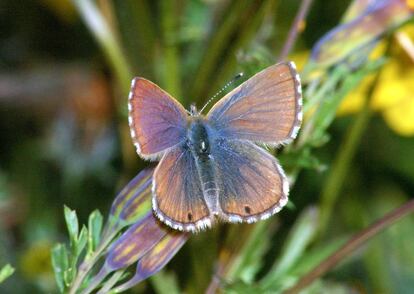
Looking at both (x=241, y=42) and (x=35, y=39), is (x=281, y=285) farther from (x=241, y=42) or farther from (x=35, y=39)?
(x=35, y=39)

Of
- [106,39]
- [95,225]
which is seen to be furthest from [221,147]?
[106,39]

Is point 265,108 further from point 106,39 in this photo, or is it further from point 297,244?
point 106,39

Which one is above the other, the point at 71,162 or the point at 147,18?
the point at 147,18

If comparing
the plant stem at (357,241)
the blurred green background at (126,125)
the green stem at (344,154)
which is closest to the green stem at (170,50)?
the blurred green background at (126,125)

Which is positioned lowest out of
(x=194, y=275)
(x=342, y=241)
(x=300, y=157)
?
(x=342, y=241)

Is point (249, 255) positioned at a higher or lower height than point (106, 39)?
lower

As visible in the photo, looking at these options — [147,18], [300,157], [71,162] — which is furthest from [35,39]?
[300,157]

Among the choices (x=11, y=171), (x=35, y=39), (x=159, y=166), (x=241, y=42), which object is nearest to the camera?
(x=159, y=166)
